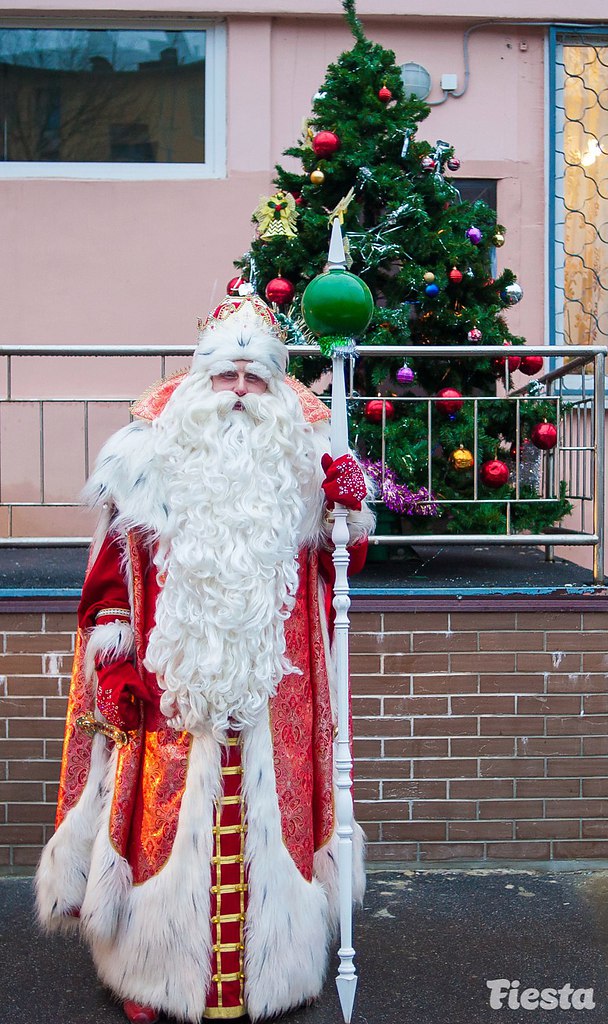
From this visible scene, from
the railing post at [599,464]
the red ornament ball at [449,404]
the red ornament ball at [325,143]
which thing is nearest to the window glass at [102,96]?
the red ornament ball at [325,143]

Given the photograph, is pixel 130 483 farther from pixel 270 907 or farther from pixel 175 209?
pixel 175 209

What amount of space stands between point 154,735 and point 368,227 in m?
2.97

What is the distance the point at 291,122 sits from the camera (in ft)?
22.7

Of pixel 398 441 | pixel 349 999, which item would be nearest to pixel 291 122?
pixel 398 441

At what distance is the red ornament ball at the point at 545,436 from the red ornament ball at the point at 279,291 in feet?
4.33

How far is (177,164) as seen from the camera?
7.00m

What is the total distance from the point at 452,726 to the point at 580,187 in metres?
4.64

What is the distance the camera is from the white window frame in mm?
6941

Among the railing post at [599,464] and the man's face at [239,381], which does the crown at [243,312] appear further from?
the railing post at [599,464]

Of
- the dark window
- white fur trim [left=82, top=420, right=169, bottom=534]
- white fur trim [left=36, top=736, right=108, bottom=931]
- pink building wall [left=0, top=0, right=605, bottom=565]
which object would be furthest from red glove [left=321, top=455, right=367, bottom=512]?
the dark window

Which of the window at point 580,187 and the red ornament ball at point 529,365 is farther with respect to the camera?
the window at point 580,187

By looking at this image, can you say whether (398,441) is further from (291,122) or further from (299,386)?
(291,122)

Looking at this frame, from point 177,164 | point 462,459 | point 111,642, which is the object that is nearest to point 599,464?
point 462,459

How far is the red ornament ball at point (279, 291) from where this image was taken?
4.69m
